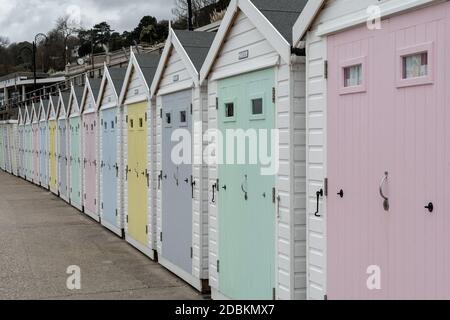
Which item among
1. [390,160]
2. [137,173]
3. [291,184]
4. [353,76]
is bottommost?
[137,173]

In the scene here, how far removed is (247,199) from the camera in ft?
19.9

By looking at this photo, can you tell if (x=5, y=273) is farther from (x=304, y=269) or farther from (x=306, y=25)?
(x=306, y=25)

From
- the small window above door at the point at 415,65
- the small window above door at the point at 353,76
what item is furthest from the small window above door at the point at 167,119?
the small window above door at the point at 415,65

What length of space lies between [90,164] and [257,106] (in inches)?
358

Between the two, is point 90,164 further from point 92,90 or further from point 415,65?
point 415,65

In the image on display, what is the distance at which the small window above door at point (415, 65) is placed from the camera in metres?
3.68

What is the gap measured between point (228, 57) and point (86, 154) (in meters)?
8.77

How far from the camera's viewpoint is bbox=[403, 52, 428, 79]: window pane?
3.76 metres

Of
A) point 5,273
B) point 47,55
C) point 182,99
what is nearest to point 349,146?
point 182,99

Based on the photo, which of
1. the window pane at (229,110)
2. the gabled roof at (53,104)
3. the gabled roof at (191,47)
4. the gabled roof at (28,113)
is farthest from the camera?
the gabled roof at (28,113)

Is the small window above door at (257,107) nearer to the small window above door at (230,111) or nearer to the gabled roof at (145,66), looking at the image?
the small window above door at (230,111)

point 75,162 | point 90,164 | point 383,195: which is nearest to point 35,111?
point 75,162

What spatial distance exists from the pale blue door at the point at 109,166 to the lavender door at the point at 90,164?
0.95m

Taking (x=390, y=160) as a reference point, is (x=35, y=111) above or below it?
Result: above
